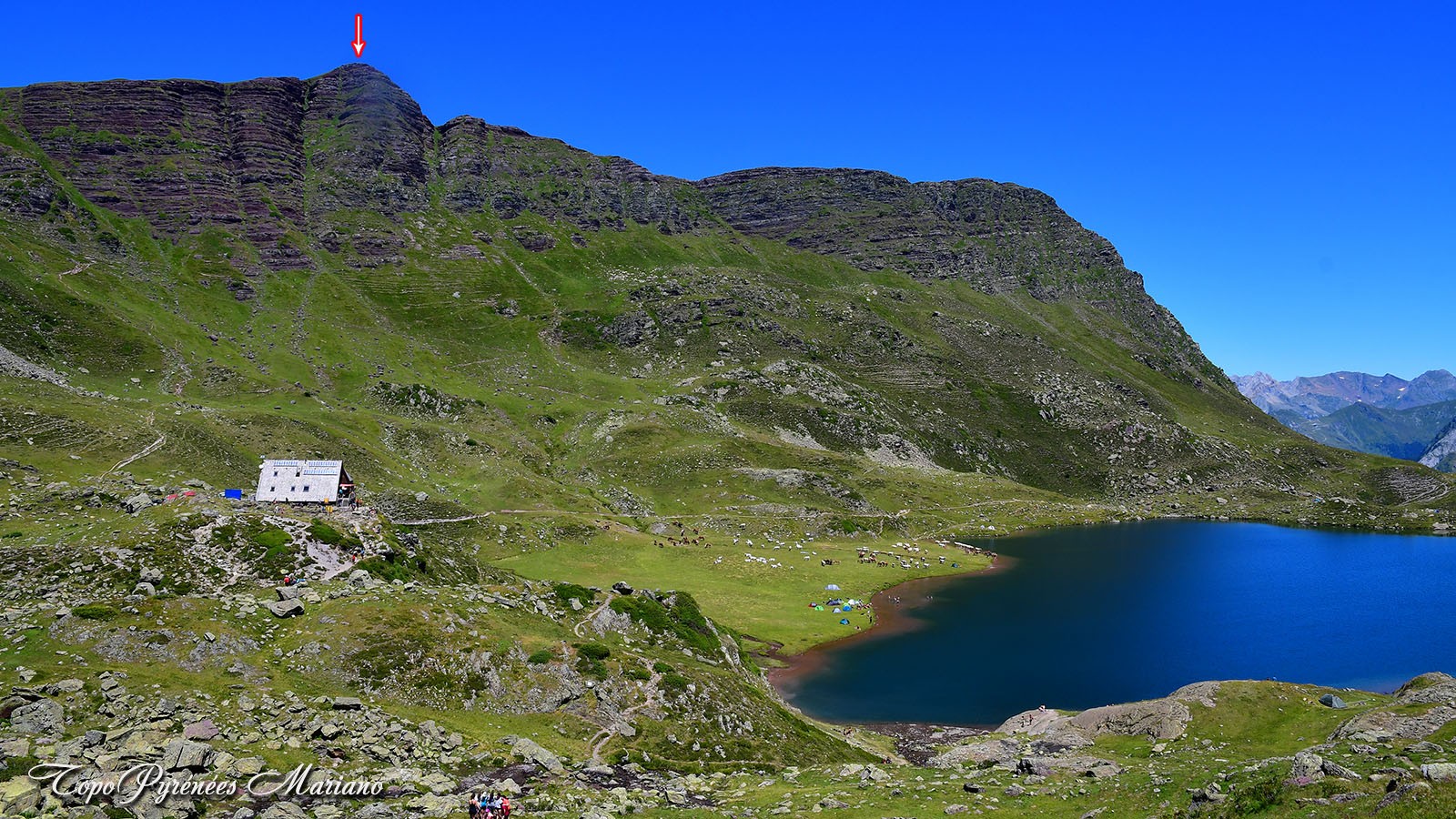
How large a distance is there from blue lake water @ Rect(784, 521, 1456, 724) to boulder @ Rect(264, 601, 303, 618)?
47883mm

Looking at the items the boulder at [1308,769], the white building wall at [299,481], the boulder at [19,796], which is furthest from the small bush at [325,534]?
the boulder at [1308,769]

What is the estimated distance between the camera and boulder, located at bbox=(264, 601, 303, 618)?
147 ft

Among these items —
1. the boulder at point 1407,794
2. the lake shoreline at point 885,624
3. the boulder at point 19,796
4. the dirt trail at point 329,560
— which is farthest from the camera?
the lake shoreline at point 885,624

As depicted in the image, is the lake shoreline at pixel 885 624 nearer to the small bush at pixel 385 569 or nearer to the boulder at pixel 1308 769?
the small bush at pixel 385 569

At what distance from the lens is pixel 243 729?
33.6 m

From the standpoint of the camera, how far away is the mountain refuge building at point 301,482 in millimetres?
77125

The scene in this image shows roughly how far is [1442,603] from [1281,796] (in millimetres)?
133775

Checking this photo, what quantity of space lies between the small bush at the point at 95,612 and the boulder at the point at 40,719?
1016 centimetres

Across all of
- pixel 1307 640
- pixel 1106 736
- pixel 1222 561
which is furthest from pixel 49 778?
pixel 1222 561

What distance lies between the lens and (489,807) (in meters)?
29.4

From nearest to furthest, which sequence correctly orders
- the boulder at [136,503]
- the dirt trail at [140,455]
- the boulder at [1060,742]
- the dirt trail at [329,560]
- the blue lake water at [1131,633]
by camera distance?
the boulder at [1060,742]
the dirt trail at [329,560]
the boulder at [136,503]
the blue lake water at [1131,633]
the dirt trail at [140,455]

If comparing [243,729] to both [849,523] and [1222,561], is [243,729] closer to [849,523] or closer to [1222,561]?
[849,523]

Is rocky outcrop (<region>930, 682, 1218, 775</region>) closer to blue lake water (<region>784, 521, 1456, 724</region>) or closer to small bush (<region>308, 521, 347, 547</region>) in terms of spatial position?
blue lake water (<region>784, 521, 1456, 724</region>)

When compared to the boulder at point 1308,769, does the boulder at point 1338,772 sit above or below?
above
